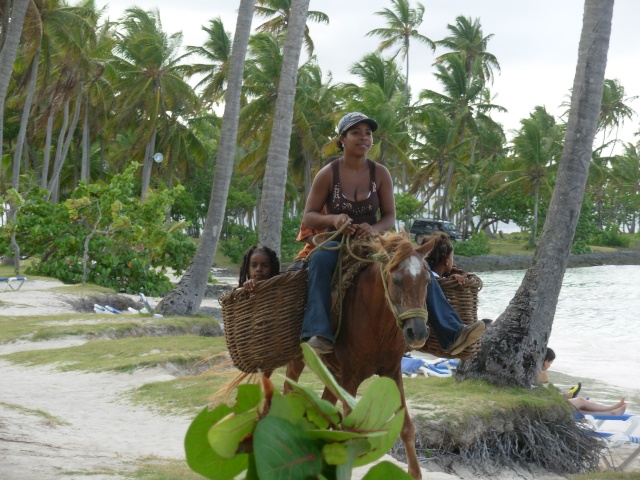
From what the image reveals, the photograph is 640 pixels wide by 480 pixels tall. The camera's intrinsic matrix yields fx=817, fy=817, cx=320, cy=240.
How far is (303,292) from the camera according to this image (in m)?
5.19

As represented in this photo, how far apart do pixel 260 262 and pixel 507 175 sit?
1995 inches

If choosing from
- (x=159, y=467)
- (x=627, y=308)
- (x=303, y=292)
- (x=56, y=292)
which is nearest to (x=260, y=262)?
(x=303, y=292)

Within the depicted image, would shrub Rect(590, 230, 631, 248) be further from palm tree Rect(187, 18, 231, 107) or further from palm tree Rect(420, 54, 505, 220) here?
palm tree Rect(187, 18, 231, 107)

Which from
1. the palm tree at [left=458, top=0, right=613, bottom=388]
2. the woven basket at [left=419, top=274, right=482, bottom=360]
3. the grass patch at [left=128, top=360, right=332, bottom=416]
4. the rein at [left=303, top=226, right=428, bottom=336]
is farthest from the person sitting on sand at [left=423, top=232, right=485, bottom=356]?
the palm tree at [left=458, top=0, right=613, bottom=388]

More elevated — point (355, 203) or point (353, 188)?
point (353, 188)

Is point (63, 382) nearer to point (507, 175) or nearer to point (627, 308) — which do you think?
point (627, 308)

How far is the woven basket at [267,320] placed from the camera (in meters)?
5.05

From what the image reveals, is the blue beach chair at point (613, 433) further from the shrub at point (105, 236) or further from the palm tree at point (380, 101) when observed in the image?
the palm tree at point (380, 101)

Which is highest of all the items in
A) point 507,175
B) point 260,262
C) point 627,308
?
point 507,175

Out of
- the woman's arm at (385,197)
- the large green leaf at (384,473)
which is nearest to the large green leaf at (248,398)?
the large green leaf at (384,473)

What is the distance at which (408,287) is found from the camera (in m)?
4.27

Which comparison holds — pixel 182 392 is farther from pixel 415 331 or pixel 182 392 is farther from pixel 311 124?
pixel 311 124

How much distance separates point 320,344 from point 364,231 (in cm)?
76

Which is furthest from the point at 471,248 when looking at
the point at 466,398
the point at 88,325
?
the point at 466,398
